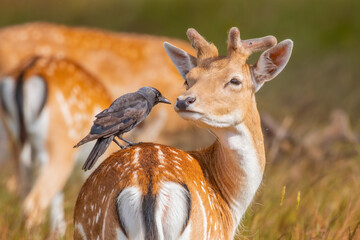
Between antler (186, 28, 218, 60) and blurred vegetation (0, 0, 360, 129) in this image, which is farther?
blurred vegetation (0, 0, 360, 129)

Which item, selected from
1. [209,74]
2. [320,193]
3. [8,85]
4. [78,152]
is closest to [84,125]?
[78,152]

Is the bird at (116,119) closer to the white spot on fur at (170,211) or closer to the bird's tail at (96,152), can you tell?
the bird's tail at (96,152)

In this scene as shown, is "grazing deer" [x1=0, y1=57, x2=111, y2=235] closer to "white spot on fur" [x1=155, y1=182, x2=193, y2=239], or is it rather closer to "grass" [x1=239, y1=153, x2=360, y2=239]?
"grass" [x1=239, y1=153, x2=360, y2=239]

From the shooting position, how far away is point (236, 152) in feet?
11.5

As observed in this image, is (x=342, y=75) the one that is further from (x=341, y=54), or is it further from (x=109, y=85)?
(x=109, y=85)

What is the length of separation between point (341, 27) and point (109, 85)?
610 centimetres

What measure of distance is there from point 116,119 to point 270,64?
893mm

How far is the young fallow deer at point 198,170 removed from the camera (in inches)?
113

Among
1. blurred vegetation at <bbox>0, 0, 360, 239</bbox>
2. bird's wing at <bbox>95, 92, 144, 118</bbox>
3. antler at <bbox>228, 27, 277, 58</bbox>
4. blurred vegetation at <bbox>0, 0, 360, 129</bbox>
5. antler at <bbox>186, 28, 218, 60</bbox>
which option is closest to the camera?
bird's wing at <bbox>95, 92, 144, 118</bbox>

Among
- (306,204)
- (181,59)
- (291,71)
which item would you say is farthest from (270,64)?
(291,71)

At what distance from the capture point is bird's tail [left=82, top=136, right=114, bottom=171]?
10.2ft

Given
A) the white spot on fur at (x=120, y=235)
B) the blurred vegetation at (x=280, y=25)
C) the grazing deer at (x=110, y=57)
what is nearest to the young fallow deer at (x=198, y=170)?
the white spot on fur at (x=120, y=235)

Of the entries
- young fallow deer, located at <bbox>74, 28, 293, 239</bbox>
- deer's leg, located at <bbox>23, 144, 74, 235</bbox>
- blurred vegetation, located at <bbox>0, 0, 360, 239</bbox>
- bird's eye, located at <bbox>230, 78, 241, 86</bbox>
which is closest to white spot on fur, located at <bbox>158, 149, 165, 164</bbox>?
young fallow deer, located at <bbox>74, 28, 293, 239</bbox>

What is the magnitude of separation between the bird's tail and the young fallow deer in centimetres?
9
